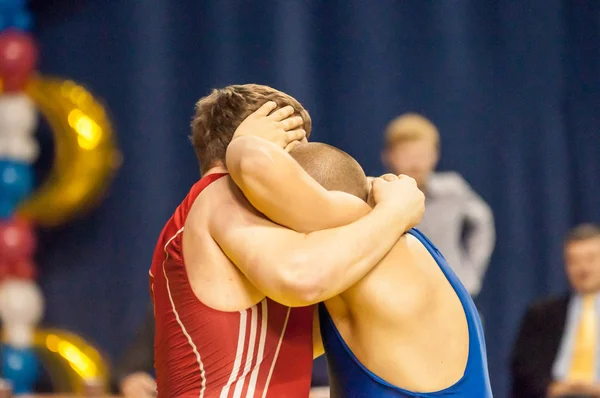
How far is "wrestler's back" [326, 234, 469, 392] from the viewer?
166cm

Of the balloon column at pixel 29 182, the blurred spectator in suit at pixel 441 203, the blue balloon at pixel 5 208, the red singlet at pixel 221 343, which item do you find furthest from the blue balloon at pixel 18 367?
the red singlet at pixel 221 343

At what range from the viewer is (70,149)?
4887mm

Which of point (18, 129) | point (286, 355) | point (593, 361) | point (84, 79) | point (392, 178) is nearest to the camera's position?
point (286, 355)

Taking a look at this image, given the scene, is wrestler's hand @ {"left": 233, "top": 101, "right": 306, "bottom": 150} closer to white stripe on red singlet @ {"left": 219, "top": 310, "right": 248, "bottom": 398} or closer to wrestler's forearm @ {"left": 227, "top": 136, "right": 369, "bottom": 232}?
wrestler's forearm @ {"left": 227, "top": 136, "right": 369, "bottom": 232}

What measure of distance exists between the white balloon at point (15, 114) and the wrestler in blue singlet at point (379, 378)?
10.8ft

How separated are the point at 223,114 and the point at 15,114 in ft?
10.2

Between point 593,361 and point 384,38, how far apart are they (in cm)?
232

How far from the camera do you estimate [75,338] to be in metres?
4.97

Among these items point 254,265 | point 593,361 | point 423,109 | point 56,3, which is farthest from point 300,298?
point 56,3

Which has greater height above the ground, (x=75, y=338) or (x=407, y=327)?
(x=407, y=327)

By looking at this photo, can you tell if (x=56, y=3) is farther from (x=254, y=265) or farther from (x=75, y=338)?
(x=254, y=265)

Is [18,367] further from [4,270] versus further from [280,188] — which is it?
[280,188]

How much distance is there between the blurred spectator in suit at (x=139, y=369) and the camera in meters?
3.45

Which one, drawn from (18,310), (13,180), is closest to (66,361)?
(18,310)
